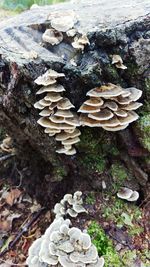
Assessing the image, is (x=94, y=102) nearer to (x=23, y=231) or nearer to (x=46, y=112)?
(x=46, y=112)

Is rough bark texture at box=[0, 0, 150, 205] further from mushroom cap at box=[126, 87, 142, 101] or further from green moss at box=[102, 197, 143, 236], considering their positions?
green moss at box=[102, 197, 143, 236]

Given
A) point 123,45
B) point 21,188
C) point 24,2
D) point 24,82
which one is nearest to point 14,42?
point 24,82

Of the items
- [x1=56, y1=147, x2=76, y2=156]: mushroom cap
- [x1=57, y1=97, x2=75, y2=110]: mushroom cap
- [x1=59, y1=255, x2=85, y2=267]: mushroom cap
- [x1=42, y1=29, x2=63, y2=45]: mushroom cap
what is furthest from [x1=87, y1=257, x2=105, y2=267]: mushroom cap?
[x1=42, y1=29, x2=63, y2=45]: mushroom cap

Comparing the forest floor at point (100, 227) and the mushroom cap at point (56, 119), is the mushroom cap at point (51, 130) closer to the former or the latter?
the mushroom cap at point (56, 119)

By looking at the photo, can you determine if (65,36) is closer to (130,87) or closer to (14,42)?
(14,42)

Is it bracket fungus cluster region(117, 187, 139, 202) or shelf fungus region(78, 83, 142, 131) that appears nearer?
shelf fungus region(78, 83, 142, 131)

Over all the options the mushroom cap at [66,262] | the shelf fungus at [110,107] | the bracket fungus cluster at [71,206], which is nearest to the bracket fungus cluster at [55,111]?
the shelf fungus at [110,107]
